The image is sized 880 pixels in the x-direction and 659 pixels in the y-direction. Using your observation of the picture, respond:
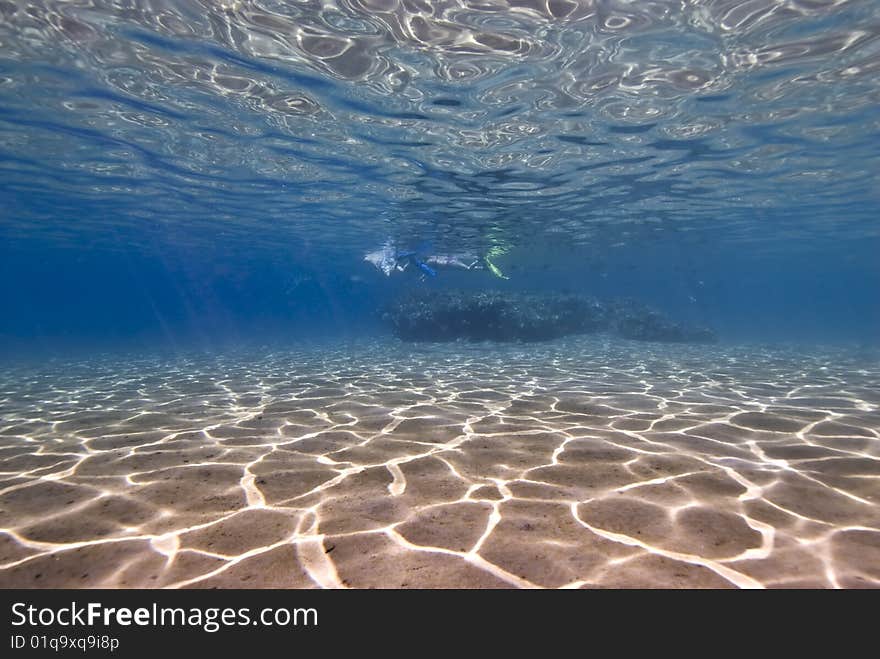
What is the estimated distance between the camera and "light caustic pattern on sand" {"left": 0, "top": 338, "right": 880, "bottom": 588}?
321 cm

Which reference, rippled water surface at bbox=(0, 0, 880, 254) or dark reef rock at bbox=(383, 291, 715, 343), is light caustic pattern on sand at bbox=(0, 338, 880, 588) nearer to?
rippled water surface at bbox=(0, 0, 880, 254)

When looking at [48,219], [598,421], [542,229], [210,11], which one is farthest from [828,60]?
[48,219]

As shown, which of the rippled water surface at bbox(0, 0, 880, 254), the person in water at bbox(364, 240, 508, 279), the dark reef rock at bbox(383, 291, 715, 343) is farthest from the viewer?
the person in water at bbox(364, 240, 508, 279)

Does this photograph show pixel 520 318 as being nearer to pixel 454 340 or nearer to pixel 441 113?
pixel 454 340

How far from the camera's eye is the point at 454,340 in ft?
88.9

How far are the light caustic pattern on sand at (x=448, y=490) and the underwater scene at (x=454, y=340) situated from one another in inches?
1.5

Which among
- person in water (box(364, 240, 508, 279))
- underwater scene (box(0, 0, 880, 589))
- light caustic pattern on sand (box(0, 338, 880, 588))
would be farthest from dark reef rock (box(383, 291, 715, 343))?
light caustic pattern on sand (box(0, 338, 880, 588))

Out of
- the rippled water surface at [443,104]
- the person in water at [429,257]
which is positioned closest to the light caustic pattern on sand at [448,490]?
the rippled water surface at [443,104]

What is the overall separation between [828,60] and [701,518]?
1430 cm

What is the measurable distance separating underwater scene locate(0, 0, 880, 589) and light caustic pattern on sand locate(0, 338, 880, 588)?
0.04m

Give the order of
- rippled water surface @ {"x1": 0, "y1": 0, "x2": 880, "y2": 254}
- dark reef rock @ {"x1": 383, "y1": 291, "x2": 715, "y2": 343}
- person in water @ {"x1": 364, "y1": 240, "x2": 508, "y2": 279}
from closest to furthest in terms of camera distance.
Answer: rippled water surface @ {"x1": 0, "y1": 0, "x2": 880, "y2": 254} → dark reef rock @ {"x1": 383, "y1": 291, "x2": 715, "y2": 343} → person in water @ {"x1": 364, "y1": 240, "x2": 508, "y2": 279}

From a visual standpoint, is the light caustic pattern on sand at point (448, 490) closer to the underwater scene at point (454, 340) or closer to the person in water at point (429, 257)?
the underwater scene at point (454, 340)

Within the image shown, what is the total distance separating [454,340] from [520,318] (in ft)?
13.5

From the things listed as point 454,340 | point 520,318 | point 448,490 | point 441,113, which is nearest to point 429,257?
point 454,340
